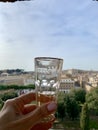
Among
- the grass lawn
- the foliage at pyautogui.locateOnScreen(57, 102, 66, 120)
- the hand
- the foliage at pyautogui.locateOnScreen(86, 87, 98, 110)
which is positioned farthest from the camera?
the foliage at pyautogui.locateOnScreen(86, 87, 98, 110)

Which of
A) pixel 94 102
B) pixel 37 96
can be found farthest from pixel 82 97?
pixel 37 96

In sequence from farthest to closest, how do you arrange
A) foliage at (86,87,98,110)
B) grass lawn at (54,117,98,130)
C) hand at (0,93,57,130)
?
foliage at (86,87,98,110) < grass lawn at (54,117,98,130) < hand at (0,93,57,130)

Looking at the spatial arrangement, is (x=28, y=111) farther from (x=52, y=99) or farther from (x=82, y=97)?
(x=82, y=97)

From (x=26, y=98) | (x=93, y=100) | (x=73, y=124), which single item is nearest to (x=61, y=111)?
(x=73, y=124)

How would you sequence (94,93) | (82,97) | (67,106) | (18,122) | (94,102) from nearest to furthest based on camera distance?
(18,122) < (67,106) < (94,102) < (94,93) < (82,97)

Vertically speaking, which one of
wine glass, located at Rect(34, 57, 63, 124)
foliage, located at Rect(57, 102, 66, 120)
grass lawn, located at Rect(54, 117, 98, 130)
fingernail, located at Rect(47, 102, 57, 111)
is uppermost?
wine glass, located at Rect(34, 57, 63, 124)

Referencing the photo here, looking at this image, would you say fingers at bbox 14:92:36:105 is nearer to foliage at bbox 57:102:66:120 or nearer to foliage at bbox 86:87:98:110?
foliage at bbox 57:102:66:120

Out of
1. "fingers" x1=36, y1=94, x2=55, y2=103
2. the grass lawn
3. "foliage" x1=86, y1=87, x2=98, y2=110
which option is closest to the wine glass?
"fingers" x1=36, y1=94, x2=55, y2=103
